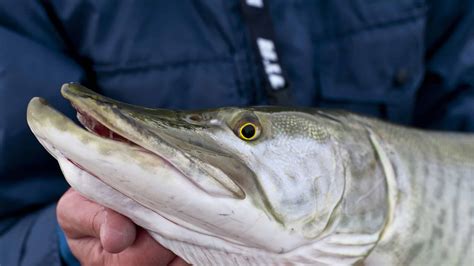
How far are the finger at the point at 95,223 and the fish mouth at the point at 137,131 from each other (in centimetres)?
15

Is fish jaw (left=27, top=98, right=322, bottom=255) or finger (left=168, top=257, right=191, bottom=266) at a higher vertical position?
fish jaw (left=27, top=98, right=322, bottom=255)

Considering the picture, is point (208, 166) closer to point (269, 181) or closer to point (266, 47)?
point (269, 181)

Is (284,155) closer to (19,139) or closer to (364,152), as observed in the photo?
(364,152)

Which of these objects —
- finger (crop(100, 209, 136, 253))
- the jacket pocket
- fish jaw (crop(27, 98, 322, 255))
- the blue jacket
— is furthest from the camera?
the jacket pocket

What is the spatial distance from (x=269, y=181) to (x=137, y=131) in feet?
0.96

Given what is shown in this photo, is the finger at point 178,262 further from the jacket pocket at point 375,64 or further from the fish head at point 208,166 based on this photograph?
the jacket pocket at point 375,64

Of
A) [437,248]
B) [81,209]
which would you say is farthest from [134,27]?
[437,248]

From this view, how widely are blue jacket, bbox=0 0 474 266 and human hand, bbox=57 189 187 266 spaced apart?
1.00 feet

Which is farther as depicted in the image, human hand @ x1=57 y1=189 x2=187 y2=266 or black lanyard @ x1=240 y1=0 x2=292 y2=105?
black lanyard @ x1=240 y1=0 x2=292 y2=105

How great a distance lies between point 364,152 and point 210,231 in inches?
17.0

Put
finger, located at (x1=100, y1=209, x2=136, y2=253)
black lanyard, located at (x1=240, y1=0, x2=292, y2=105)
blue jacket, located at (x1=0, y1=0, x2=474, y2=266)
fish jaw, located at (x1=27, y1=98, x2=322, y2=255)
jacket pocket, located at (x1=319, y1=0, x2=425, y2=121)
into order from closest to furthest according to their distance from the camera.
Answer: fish jaw, located at (x1=27, y1=98, x2=322, y2=255) < finger, located at (x1=100, y1=209, x2=136, y2=253) < blue jacket, located at (x1=0, y1=0, x2=474, y2=266) < black lanyard, located at (x1=240, y1=0, x2=292, y2=105) < jacket pocket, located at (x1=319, y1=0, x2=425, y2=121)

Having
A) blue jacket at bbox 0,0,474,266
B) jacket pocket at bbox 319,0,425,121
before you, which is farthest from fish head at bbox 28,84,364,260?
jacket pocket at bbox 319,0,425,121

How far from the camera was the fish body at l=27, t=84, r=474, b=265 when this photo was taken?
2.96ft

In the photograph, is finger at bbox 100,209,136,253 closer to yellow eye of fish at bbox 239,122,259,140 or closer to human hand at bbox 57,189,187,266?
human hand at bbox 57,189,187,266
